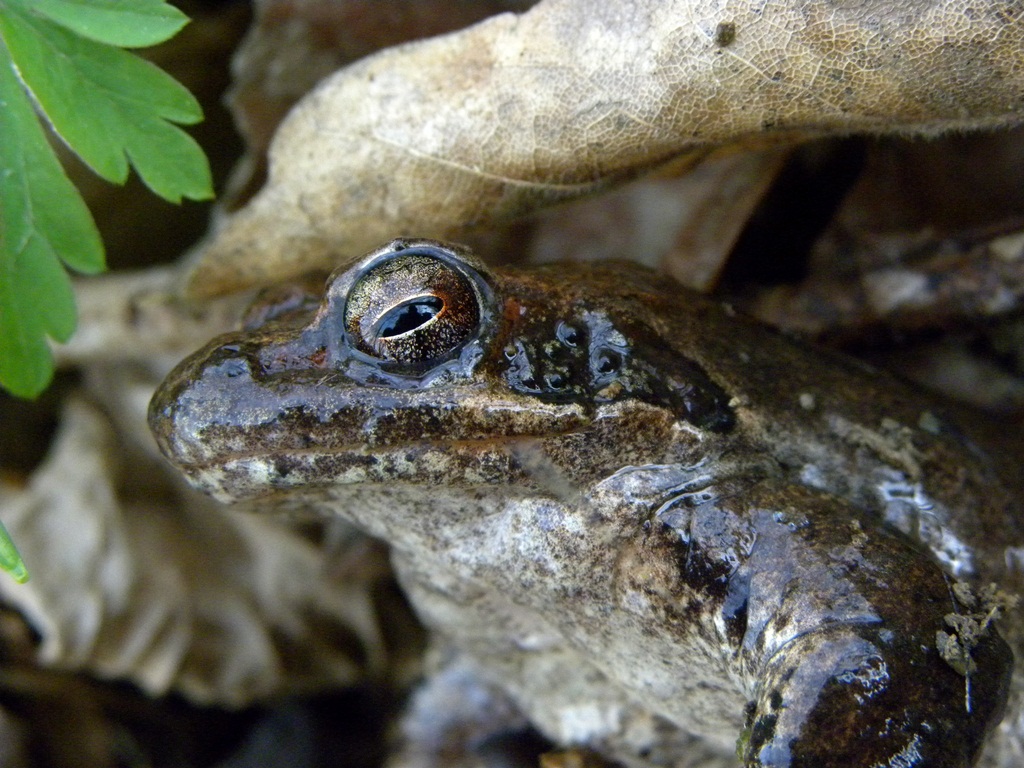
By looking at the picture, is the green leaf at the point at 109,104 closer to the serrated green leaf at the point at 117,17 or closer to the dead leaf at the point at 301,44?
the serrated green leaf at the point at 117,17

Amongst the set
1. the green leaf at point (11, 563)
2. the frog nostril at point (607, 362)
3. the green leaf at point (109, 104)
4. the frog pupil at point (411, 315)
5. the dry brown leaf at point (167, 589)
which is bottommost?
the dry brown leaf at point (167, 589)

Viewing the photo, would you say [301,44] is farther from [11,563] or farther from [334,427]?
[11,563]

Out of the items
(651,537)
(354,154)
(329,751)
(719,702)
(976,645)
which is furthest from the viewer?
(329,751)

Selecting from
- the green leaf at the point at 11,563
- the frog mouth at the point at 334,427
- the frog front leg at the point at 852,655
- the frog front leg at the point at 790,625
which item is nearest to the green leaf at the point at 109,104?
the frog mouth at the point at 334,427

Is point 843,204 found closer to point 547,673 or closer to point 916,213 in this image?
point 916,213

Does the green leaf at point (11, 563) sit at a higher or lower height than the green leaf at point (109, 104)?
lower

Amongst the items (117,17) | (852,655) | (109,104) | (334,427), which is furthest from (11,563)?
(852,655)

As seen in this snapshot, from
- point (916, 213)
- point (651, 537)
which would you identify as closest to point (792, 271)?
point (916, 213)
